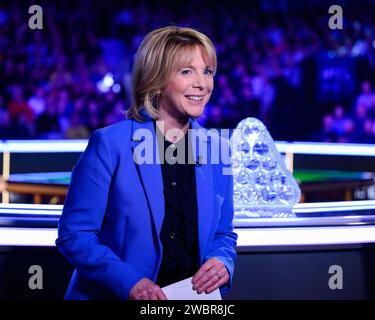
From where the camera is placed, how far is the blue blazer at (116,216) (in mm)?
1343

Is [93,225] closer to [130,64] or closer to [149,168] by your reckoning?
[149,168]

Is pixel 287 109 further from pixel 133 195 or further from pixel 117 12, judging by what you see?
pixel 133 195

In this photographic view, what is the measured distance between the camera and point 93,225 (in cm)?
135

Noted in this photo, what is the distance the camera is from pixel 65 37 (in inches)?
302

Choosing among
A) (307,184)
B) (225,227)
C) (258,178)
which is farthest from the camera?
(307,184)

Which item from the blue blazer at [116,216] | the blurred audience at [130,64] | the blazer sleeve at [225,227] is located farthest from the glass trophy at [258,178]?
the blurred audience at [130,64]

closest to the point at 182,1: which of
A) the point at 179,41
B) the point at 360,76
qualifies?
the point at 360,76

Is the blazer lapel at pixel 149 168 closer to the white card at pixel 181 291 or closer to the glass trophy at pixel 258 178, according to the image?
the white card at pixel 181 291

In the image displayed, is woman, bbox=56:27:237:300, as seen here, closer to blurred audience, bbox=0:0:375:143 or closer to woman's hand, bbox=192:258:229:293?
woman's hand, bbox=192:258:229:293

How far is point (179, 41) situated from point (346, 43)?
6.68m

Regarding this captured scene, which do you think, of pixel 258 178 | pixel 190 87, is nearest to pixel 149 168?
pixel 190 87

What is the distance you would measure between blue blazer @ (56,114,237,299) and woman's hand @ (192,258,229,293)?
0.02 metres

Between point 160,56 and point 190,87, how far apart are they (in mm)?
87

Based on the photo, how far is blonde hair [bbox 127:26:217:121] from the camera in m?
1.37
